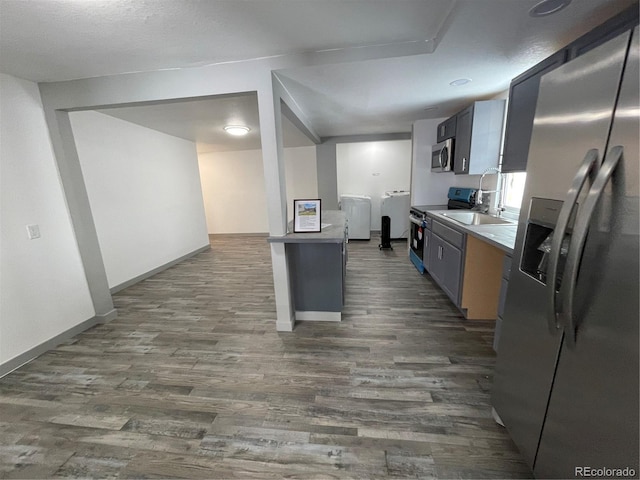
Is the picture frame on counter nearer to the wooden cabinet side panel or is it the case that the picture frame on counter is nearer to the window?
the wooden cabinet side panel

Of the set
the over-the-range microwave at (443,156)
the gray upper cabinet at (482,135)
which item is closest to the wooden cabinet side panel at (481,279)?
the gray upper cabinet at (482,135)

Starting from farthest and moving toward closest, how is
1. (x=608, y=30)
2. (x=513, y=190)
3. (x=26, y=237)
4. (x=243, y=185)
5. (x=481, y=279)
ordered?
1. (x=243, y=185)
2. (x=513, y=190)
3. (x=481, y=279)
4. (x=26, y=237)
5. (x=608, y=30)

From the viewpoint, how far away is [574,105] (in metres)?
0.90

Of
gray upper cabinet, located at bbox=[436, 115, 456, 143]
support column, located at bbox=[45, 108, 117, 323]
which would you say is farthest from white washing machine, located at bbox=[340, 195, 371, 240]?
support column, located at bbox=[45, 108, 117, 323]

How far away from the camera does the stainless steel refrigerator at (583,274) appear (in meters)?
0.72

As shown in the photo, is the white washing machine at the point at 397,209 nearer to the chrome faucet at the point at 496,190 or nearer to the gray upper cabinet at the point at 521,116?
the chrome faucet at the point at 496,190

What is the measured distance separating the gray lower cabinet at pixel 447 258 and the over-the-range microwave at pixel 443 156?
0.83m

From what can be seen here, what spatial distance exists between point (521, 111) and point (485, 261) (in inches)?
50.7

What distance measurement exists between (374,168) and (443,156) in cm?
329

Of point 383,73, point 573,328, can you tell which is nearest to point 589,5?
point 383,73

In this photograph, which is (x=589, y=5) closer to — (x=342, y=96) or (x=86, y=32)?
(x=342, y=96)

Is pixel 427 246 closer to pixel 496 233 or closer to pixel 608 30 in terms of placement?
pixel 496 233

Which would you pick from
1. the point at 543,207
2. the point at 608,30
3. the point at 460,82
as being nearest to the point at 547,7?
the point at 608,30

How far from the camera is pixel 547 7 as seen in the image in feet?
4.33
